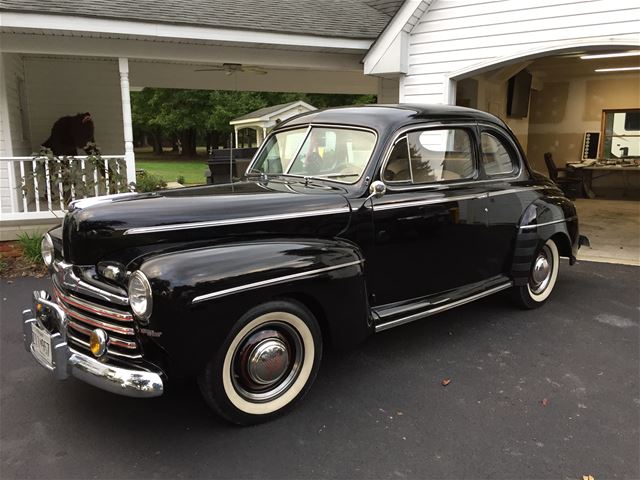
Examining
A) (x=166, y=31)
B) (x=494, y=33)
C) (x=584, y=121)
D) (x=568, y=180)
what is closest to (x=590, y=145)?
(x=584, y=121)

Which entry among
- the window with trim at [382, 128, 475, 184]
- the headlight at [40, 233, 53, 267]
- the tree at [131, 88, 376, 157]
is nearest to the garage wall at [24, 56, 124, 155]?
the headlight at [40, 233, 53, 267]

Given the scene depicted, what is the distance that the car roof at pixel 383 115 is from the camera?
3.82 metres

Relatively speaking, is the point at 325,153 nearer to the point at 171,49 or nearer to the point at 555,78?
the point at 171,49

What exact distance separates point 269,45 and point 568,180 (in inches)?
343

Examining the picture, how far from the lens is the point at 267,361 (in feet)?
9.73

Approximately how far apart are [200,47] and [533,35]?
5.03 m

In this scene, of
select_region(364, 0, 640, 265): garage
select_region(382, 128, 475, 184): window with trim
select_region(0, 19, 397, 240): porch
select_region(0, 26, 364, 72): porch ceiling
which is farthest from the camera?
select_region(0, 19, 397, 240): porch

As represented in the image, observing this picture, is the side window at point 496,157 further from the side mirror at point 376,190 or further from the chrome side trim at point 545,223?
the side mirror at point 376,190

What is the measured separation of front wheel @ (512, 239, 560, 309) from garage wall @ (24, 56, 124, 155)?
31.7 ft

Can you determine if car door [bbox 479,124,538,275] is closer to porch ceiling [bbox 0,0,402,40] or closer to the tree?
porch ceiling [bbox 0,0,402,40]

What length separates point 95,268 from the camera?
2.93 m

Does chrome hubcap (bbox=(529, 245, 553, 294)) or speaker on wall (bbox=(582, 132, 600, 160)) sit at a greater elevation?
speaker on wall (bbox=(582, 132, 600, 160))

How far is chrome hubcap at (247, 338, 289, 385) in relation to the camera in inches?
116

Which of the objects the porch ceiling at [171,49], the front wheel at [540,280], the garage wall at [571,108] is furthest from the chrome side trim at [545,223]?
the garage wall at [571,108]
